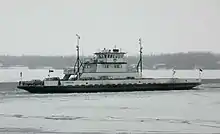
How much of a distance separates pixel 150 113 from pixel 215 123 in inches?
216

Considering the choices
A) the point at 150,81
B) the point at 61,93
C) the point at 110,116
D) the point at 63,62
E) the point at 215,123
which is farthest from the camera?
the point at 63,62

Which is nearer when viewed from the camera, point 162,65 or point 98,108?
point 98,108

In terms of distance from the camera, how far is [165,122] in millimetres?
25344

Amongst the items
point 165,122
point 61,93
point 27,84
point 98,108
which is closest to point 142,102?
point 98,108

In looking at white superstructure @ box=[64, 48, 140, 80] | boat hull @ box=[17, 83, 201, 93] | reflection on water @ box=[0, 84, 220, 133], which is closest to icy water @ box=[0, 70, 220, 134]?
reflection on water @ box=[0, 84, 220, 133]

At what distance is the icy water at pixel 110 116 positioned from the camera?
2345 centimetres

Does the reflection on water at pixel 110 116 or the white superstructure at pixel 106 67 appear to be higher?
the white superstructure at pixel 106 67

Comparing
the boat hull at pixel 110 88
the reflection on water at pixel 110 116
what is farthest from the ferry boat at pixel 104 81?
the reflection on water at pixel 110 116

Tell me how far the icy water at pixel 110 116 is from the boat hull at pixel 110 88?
12.5 m

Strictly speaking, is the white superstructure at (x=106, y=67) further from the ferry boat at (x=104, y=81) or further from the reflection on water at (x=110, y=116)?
the reflection on water at (x=110, y=116)

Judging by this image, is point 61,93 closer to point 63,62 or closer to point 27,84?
point 27,84

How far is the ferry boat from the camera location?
166ft

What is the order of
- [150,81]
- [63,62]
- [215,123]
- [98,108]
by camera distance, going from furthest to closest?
[63,62], [150,81], [98,108], [215,123]

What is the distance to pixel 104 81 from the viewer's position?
171 feet
